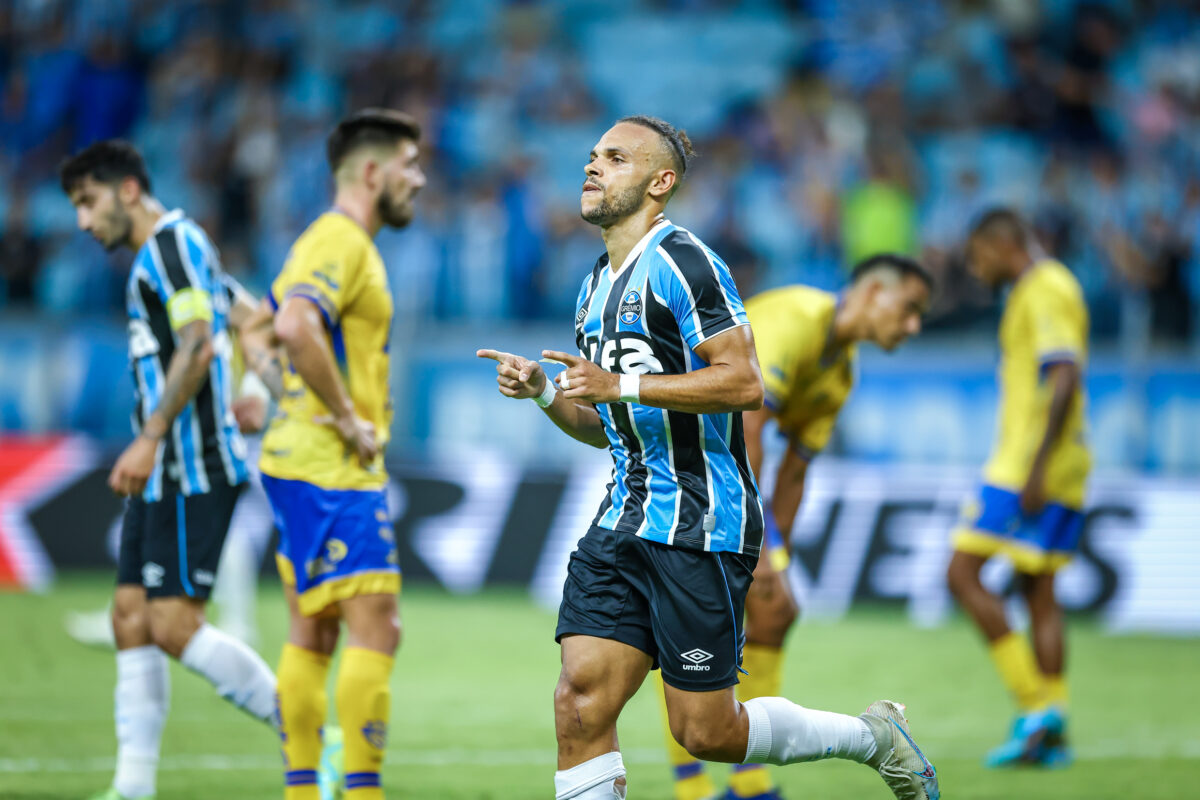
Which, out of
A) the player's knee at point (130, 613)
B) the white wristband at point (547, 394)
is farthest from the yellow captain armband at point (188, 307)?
the white wristband at point (547, 394)

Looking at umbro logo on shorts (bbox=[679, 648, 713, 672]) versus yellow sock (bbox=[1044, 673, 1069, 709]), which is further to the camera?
yellow sock (bbox=[1044, 673, 1069, 709])

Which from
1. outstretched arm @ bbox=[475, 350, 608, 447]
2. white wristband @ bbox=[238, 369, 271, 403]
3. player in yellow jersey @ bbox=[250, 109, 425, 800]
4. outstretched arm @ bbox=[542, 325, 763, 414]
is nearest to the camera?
outstretched arm @ bbox=[542, 325, 763, 414]

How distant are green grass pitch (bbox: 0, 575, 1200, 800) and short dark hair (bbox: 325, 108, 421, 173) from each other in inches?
106

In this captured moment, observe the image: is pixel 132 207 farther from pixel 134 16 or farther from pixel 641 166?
pixel 134 16

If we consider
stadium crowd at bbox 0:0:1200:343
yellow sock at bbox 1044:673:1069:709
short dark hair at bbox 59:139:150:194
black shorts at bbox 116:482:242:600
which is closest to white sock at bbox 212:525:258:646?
black shorts at bbox 116:482:242:600

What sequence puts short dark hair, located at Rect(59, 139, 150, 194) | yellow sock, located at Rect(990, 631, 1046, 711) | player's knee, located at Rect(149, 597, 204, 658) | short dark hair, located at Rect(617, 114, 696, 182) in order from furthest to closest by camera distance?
1. yellow sock, located at Rect(990, 631, 1046, 711)
2. short dark hair, located at Rect(59, 139, 150, 194)
3. player's knee, located at Rect(149, 597, 204, 658)
4. short dark hair, located at Rect(617, 114, 696, 182)

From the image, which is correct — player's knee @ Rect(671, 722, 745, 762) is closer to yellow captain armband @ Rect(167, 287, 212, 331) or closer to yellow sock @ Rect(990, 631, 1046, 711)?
yellow captain armband @ Rect(167, 287, 212, 331)

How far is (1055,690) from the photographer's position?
23.9ft

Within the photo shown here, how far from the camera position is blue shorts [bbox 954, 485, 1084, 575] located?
7676 millimetres

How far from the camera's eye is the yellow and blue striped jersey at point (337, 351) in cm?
523

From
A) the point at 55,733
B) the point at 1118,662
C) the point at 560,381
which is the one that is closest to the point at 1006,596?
the point at 1118,662

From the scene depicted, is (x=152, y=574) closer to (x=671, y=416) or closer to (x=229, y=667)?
(x=229, y=667)

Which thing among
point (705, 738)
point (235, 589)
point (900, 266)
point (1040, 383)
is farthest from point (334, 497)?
point (235, 589)

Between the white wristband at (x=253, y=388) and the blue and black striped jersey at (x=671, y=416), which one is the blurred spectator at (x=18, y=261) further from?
the blue and black striped jersey at (x=671, y=416)
